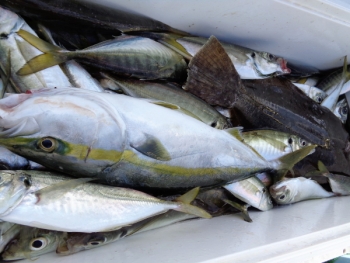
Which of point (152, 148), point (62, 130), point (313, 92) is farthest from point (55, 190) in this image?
point (313, 92)

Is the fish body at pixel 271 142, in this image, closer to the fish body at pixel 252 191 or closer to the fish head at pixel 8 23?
the fish body at pixel 252 191

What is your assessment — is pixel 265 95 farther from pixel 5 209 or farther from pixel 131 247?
pixel 5 209

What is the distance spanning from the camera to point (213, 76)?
1663 mm

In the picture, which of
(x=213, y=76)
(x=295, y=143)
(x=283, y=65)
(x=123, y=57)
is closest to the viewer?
(x=123, y=57)

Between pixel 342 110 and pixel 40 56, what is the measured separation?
6.50 ft

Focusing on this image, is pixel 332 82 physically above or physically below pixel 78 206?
above

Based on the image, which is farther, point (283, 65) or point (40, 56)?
point (283, 65)

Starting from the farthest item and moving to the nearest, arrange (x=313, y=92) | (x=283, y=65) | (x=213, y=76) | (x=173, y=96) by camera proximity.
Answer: (x=313, y=92) → (x=283, y=65) → (x=213, y=76) → (x=173, y=96)

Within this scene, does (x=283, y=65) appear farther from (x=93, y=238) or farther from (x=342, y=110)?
(x=93, y=238)

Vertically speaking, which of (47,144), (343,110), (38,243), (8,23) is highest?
(8,23)

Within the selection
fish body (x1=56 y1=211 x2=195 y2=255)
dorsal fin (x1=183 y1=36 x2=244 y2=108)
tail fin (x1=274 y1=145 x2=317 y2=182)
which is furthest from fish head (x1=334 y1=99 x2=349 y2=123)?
fish body (x1=56 y1=211 x2=195 y2=255)

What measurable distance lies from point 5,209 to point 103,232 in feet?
1.26

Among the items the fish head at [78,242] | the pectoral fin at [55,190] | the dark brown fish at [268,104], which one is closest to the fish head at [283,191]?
the dark brown fish at [268,104]

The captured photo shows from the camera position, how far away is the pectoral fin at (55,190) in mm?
1092
